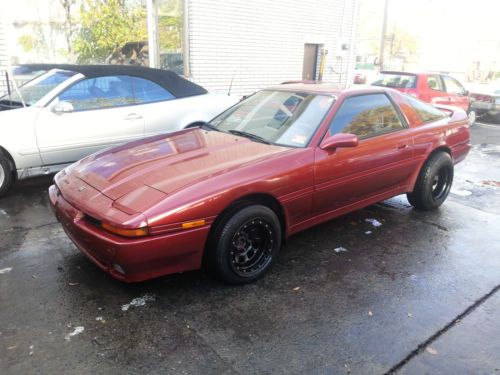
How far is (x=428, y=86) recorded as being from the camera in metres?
10.4

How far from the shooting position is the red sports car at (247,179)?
9.20ft

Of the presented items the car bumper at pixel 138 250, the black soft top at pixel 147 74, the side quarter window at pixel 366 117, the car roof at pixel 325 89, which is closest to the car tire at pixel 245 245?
the car bumper at pixel 138 250

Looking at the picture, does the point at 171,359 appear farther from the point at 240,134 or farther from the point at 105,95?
the point at 105,95

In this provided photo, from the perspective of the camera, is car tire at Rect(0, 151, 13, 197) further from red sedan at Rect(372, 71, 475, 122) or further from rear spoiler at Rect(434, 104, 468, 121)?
red sedan at Rect(372, 71, 475, 122)

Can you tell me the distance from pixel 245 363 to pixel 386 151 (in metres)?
2.53

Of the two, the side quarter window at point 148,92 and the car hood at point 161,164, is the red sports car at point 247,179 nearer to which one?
the car hood at point 161,164

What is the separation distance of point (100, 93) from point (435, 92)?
832 centimetres

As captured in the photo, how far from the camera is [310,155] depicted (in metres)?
3.51

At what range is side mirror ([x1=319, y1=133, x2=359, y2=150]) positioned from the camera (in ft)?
11.5

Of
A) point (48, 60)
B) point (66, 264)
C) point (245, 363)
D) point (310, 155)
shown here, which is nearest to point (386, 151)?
point (310, 155)

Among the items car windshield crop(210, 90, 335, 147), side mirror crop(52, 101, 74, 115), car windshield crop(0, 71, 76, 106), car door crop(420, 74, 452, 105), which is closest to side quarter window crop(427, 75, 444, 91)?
car door crop(420, 74, 452, 105)

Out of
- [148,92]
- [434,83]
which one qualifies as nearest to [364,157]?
[148,92]

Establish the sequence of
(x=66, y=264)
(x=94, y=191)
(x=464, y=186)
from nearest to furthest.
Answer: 1. (x=94, y=191)
2. (x=66, y=264)
3. (x=464, y=186)

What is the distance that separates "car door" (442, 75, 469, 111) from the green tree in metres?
7.59
